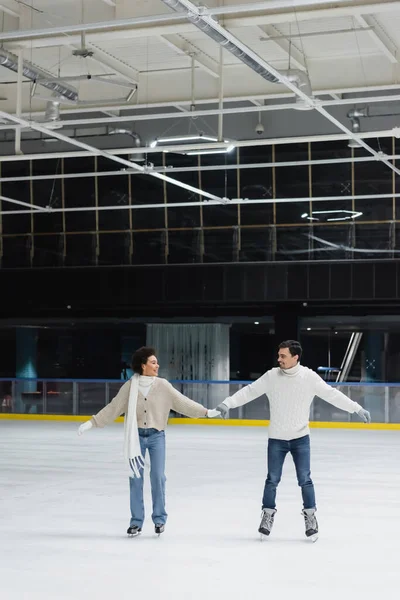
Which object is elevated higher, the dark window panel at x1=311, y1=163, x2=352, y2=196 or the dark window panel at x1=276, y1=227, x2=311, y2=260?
the dark window panel at x1=311, y1=163, x2=352, y2=196

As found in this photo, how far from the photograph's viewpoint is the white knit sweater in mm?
8742

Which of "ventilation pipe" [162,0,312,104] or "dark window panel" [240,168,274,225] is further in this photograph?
"dark window panel" [240,168,274,225]

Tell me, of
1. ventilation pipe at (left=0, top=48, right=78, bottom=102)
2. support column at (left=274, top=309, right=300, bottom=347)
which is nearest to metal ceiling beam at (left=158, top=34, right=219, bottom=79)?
ventilation pipe at (left=0, top=48, right=78, bottom=102)

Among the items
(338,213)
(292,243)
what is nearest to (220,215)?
(292,243)

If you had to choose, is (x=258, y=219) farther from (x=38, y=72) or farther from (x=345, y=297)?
(x=38, y=72)

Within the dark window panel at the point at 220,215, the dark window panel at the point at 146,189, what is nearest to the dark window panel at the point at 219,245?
the dark window panel at the point at 220,215

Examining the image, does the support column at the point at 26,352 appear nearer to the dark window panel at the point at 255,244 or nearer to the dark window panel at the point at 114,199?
the dark window panel at the point at 114,199

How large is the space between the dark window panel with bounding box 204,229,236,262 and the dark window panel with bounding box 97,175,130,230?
3.13 metres

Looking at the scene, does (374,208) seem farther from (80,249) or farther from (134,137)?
(80,249)

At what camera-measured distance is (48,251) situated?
110ft

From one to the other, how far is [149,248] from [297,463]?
78.9 feet

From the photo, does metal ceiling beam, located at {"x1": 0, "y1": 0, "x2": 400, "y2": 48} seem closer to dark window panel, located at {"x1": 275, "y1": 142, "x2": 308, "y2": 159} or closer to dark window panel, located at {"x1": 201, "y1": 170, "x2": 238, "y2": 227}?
dark window panel, located at {"x1": 275, "y1": 142, "x2": 308, "y2": 159}

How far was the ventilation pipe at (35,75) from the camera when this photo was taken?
1582cm

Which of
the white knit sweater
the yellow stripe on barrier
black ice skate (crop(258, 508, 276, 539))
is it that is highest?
the white knit sweater
